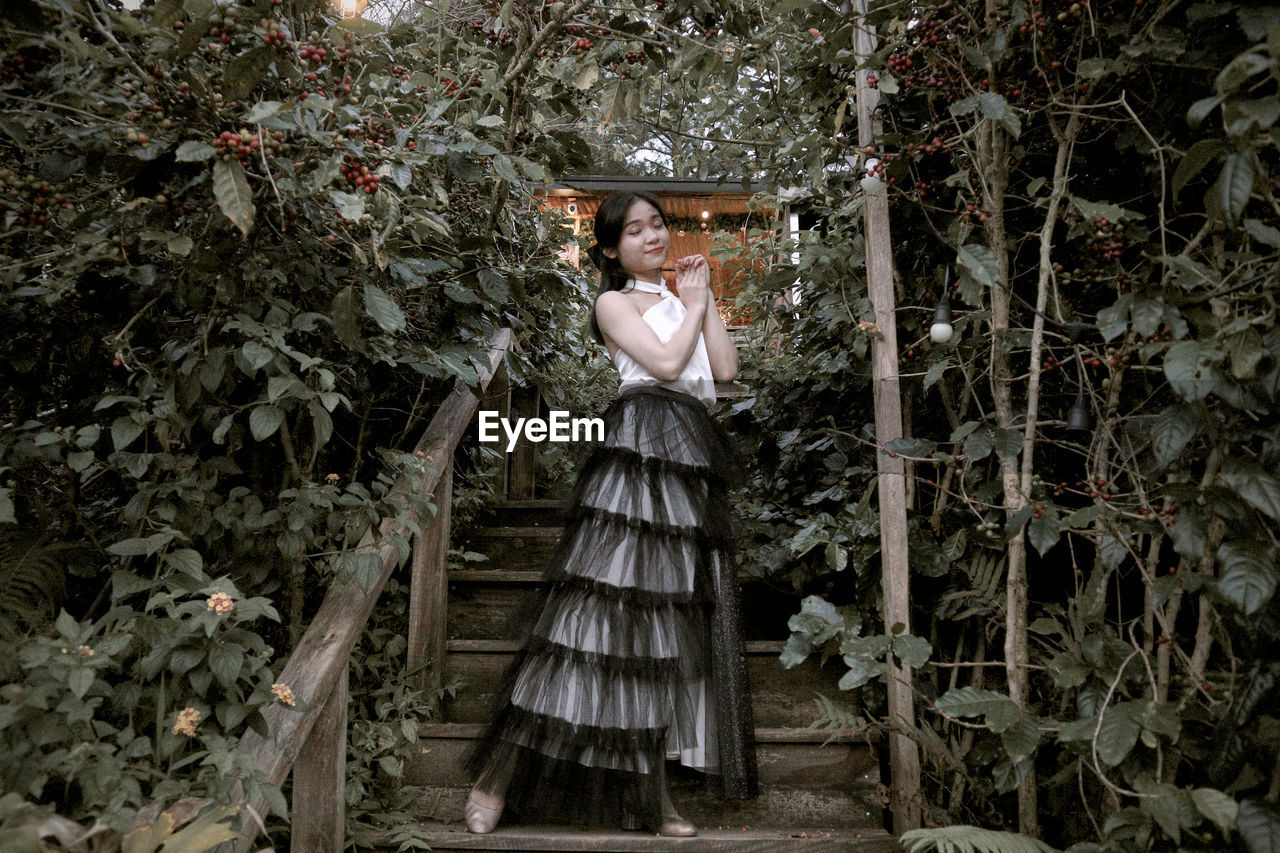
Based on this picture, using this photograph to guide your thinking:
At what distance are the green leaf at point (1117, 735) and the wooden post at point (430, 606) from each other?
1.64 meters

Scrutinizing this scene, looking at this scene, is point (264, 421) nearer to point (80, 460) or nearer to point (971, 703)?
point (80, 460)

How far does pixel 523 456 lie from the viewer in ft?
14.8

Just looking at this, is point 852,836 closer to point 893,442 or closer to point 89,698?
point 893,442

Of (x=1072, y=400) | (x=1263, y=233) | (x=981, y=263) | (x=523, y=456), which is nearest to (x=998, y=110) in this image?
(x=981, y=263)

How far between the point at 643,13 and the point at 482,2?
0.85 meters

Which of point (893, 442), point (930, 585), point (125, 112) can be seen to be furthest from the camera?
point (930, 585)

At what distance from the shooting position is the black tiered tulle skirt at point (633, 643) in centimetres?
188

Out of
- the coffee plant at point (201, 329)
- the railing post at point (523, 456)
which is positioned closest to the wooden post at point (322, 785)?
the coffee plant at point (201, 329)

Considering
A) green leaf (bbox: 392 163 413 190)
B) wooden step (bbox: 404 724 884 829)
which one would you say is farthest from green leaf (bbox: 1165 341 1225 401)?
green leaf (bbox: 392 163 413 190)

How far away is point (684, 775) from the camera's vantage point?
2.11 m

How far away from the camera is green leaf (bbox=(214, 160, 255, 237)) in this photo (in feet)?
4.33

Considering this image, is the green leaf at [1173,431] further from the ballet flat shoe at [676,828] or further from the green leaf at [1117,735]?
the ballet flat shoe at [676,828]

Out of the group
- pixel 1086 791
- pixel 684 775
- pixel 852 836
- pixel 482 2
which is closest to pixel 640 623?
pixel 684 775

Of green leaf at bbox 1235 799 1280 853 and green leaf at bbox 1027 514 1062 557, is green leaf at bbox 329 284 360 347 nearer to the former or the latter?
green leaf at bbox 1027 514 1062 557
